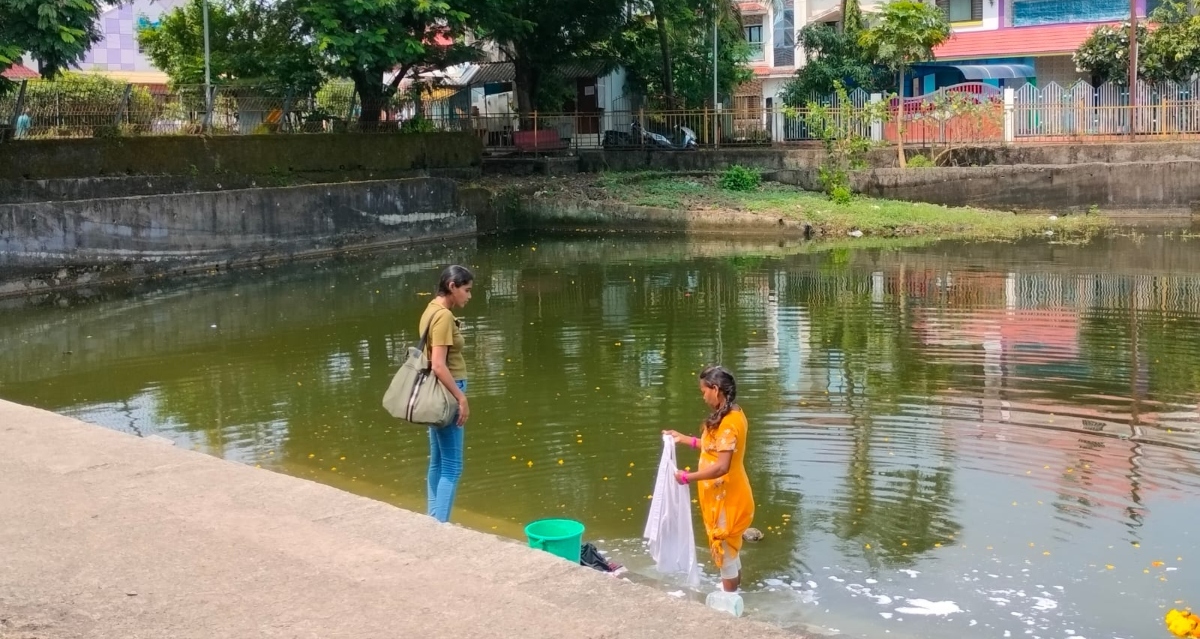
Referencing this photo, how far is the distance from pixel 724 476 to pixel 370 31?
23.0m

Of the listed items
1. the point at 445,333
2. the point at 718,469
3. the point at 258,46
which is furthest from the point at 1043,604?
the point at 258,46

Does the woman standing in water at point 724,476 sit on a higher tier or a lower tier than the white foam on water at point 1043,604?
higher

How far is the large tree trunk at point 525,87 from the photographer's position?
3703 cm

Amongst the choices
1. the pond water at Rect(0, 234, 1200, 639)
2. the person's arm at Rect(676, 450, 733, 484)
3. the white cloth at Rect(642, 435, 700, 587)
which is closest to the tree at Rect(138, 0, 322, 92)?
the pond water at Rect(0, 234, 1200, 639)

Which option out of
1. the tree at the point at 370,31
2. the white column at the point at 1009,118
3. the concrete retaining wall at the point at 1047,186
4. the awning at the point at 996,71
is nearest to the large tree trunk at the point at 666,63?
the tree at the point at 370,31

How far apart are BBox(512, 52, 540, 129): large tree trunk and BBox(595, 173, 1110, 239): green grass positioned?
706cm

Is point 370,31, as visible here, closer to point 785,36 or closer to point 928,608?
point 928,608

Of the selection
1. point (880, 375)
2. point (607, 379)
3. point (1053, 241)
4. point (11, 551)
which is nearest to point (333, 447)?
point (607, 379)

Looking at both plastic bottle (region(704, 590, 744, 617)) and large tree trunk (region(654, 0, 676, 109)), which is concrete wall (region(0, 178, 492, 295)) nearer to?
large tree trunk (region(654, 0, 676, 109))

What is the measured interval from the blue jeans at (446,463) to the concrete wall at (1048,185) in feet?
78.8

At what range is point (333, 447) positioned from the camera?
33.6 ft

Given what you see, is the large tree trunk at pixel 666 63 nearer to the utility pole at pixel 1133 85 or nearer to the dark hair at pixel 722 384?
the utility pole at pixel 1133 85

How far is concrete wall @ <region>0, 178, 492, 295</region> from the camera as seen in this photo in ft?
67.9

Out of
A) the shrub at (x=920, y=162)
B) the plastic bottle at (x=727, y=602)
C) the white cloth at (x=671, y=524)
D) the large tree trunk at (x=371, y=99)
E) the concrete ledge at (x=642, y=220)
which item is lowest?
the plastic bottle at (x=727, y=602)
